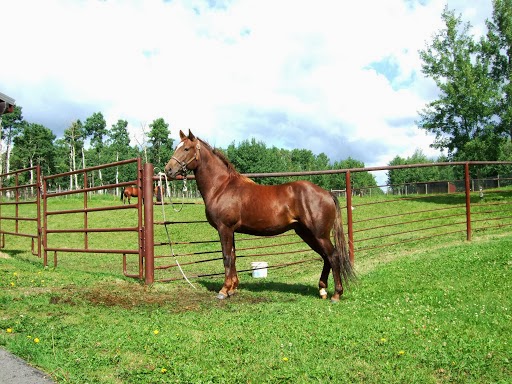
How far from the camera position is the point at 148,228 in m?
6.51

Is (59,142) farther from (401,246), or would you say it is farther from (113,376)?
(113,376)

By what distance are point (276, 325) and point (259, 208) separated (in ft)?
6.25

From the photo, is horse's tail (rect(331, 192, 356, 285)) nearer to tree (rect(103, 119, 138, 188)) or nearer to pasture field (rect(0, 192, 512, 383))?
pasture field (rect(0, 192, 512, 383))

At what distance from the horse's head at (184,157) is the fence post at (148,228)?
0.84m

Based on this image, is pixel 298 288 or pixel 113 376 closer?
pixel 113 376

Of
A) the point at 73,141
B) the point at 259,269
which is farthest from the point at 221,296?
the point at 73,141

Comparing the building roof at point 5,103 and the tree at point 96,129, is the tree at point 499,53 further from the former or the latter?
the tree at point 96,129

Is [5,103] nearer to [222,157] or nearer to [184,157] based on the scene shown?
[184,157]

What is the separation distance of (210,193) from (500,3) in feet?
78.3

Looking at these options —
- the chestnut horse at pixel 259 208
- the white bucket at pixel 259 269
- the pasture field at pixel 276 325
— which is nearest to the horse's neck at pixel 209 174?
the chestnut horse at pixel 259 208

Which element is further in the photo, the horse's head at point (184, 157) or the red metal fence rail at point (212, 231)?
the red metal fence rail at point (212, 231)

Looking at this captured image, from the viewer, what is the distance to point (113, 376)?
2.90m

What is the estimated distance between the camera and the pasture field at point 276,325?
9.89 feet

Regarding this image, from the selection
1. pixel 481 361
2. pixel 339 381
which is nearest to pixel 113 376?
pixel 339 381
